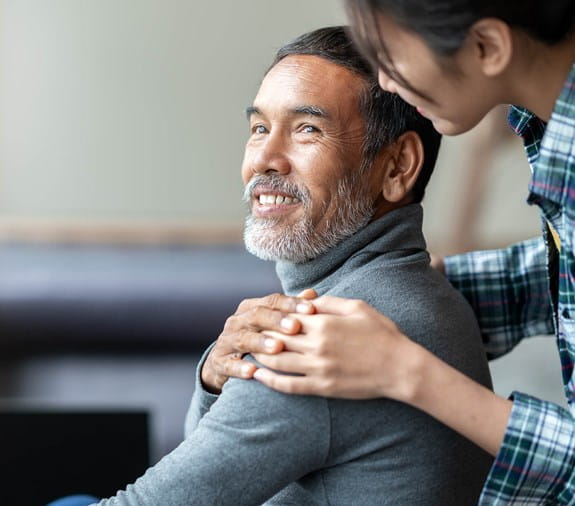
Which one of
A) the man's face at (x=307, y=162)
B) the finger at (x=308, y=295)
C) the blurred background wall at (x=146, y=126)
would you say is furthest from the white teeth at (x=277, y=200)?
the blurred background wall at (x=146, y=126)

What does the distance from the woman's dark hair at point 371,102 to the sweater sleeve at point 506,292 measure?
325 millimetres

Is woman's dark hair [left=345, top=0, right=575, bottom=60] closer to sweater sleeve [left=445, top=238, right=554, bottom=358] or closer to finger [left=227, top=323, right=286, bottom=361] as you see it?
finger [left=227, top=323, right=286, bottom=361]

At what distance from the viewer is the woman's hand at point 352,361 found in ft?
4.04

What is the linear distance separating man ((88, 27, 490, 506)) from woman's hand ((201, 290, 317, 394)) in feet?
0.11

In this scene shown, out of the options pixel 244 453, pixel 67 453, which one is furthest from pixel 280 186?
pixel 67 453

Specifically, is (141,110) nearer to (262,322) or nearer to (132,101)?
(132,101)

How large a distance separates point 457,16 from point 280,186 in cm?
46

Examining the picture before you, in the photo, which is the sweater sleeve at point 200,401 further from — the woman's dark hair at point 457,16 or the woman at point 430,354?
the woman's dark hair at point 457,16

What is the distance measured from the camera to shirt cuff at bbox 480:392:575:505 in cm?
125

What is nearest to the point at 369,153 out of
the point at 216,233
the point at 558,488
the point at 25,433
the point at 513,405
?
the point at 513,405

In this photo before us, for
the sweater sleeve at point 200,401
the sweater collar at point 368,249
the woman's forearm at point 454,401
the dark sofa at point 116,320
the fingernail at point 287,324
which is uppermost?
the sweater collar at point 368,249

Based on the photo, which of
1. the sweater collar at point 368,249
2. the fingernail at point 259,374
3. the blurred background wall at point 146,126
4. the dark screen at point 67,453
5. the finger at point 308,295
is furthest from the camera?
the blurred background wall at point 146,126

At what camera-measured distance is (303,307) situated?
1.30 metres

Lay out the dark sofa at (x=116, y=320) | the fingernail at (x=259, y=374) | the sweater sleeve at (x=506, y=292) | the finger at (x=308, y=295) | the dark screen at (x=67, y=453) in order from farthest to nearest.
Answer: the dark sofa at (x=116, y=320) < the dark screen at (x=67, y=453) < the sweater sleeve at (x=506, y=292) < the finger at (x=308, y=295) < the fingernail at (x=259, y=374)
